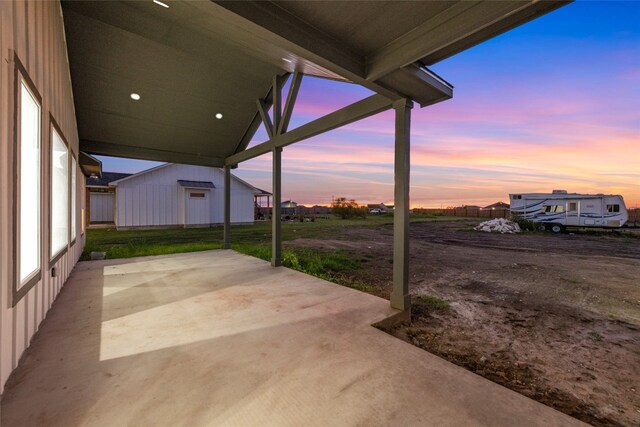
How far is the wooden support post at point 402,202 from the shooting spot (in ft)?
11.6

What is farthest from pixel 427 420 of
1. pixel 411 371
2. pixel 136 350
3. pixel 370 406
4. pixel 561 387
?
pixel 136 350

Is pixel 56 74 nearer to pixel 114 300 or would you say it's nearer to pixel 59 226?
pixel 59 226

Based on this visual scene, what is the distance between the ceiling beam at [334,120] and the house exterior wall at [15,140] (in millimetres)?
3492

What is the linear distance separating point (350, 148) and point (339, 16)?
50.1ft

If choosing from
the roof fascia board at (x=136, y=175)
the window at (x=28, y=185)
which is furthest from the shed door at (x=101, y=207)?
the window at (x=28, y=185)

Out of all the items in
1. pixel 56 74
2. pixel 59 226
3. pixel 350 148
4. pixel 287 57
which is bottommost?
pixel 59 226

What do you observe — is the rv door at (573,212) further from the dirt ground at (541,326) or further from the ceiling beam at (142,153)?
Answer: the ceiling beam at (142,153)

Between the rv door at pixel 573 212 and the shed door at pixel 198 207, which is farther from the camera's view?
the shed door at pixel 198 207

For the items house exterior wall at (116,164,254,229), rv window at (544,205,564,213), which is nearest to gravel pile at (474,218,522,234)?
rv window at (544,205,564,213)

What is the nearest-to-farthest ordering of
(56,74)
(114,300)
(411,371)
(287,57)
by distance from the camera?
(411,371), (56,74), (114,300), (287,57)

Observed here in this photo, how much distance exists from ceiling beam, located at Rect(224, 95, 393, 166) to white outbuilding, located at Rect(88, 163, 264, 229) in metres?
14.2

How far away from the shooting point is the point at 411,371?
2.23 m

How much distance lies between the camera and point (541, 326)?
3.73 metres

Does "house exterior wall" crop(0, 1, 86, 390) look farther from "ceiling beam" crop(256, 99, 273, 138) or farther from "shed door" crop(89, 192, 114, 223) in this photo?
"shed door" crop(89, 192, 114, 223)
